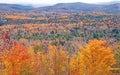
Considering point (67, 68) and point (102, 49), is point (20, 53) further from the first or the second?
point (67, 68)

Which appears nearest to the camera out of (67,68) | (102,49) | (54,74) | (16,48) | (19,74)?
(16,48)

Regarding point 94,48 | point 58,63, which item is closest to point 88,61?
point 94,48

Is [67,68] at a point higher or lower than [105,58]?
lower

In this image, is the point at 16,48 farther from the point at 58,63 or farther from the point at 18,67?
the point at 58,63

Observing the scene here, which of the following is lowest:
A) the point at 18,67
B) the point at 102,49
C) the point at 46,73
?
the point at 46,73

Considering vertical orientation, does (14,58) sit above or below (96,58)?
above

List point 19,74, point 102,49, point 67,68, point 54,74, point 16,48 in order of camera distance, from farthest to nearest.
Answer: point 67,68 < point 54,74 < point 19,74 < point 102,49 < point 16,48

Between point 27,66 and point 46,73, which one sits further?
point 46,73

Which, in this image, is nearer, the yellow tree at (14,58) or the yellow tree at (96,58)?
the yellow tree at (14,58)

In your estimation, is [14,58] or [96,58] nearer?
[14,58]

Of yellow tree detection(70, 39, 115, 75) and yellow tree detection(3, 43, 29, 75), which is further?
yellow tree detection(70, 39, 115, 75)
